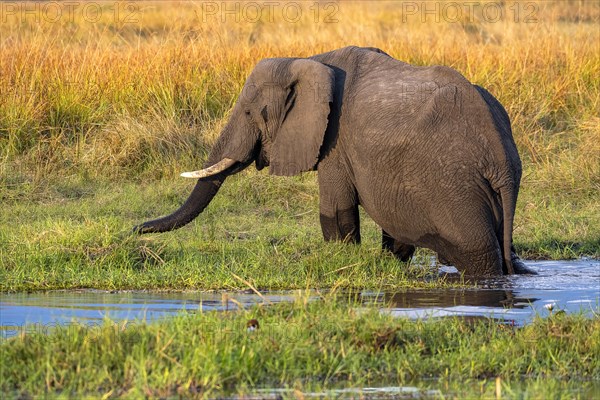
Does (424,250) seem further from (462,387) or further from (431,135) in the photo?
(462,387)

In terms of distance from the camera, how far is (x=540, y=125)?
11680 millimetres

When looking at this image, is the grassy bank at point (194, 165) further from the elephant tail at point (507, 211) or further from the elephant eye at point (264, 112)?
the elephant eye at point (264, 112)

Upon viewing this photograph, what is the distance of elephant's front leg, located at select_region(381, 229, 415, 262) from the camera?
7836 millimetres

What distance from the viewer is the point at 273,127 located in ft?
25.3

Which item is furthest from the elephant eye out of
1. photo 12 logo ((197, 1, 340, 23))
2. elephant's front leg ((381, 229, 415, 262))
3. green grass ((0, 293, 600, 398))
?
photo 12 logo ((197, 1, 340, 23))

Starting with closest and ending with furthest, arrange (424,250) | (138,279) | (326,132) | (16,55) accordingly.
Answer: (138,279), (326,132), (424,250), (16,55)

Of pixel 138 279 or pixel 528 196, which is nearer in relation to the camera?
pixel 138 279

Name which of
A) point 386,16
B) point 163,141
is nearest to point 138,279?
point 163,141

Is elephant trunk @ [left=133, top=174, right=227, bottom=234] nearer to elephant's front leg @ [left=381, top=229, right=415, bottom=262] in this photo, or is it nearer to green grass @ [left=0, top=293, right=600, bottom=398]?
elephant's front leg @ [left=381, top=229, right=415, bottom=262]

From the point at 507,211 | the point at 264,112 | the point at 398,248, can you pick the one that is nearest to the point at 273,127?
the point at 264,112

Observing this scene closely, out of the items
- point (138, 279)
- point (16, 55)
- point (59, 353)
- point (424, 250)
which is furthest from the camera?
point (16, 55)

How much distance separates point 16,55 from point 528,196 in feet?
A: 16.9

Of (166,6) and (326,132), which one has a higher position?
(326,132)

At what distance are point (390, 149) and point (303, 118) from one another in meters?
0.68
